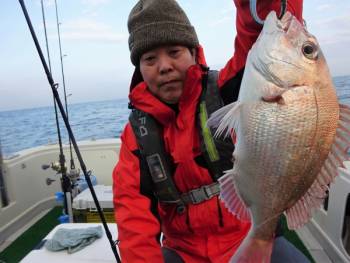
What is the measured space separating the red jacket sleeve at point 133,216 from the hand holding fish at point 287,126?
31.2 inches

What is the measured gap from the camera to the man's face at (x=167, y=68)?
2.08 m

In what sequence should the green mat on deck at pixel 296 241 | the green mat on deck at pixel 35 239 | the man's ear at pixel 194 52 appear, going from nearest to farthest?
the man's ear at pixel 194 52 → the green mat on deck at pixel 296 241 → the green mat on deck at pixel 35 239

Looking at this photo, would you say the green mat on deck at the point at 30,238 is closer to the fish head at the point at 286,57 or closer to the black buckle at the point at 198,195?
the black buckle at the point at 198,195

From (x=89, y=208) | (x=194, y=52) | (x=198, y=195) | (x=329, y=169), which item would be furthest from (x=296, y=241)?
(x=329, y=169)

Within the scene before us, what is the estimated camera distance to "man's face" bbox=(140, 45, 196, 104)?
6.83 ft

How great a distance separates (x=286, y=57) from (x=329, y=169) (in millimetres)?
499

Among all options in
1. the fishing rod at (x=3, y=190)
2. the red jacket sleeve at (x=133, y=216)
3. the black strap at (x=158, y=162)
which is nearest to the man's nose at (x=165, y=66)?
the black strap at (x=158, y=162)

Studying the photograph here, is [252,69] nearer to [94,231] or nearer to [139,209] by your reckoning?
[139,209]

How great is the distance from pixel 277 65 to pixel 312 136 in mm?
328

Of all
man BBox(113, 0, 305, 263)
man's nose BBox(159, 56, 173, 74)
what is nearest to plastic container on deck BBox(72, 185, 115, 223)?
man BBox(113, 0, 305, 263)

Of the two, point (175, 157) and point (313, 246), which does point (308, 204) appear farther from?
point (313, 246)

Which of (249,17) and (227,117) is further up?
(249,17)

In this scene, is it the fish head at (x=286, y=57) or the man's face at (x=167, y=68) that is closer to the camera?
the fish head at (x=286, y=57)

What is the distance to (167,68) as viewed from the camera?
80.7 inches
